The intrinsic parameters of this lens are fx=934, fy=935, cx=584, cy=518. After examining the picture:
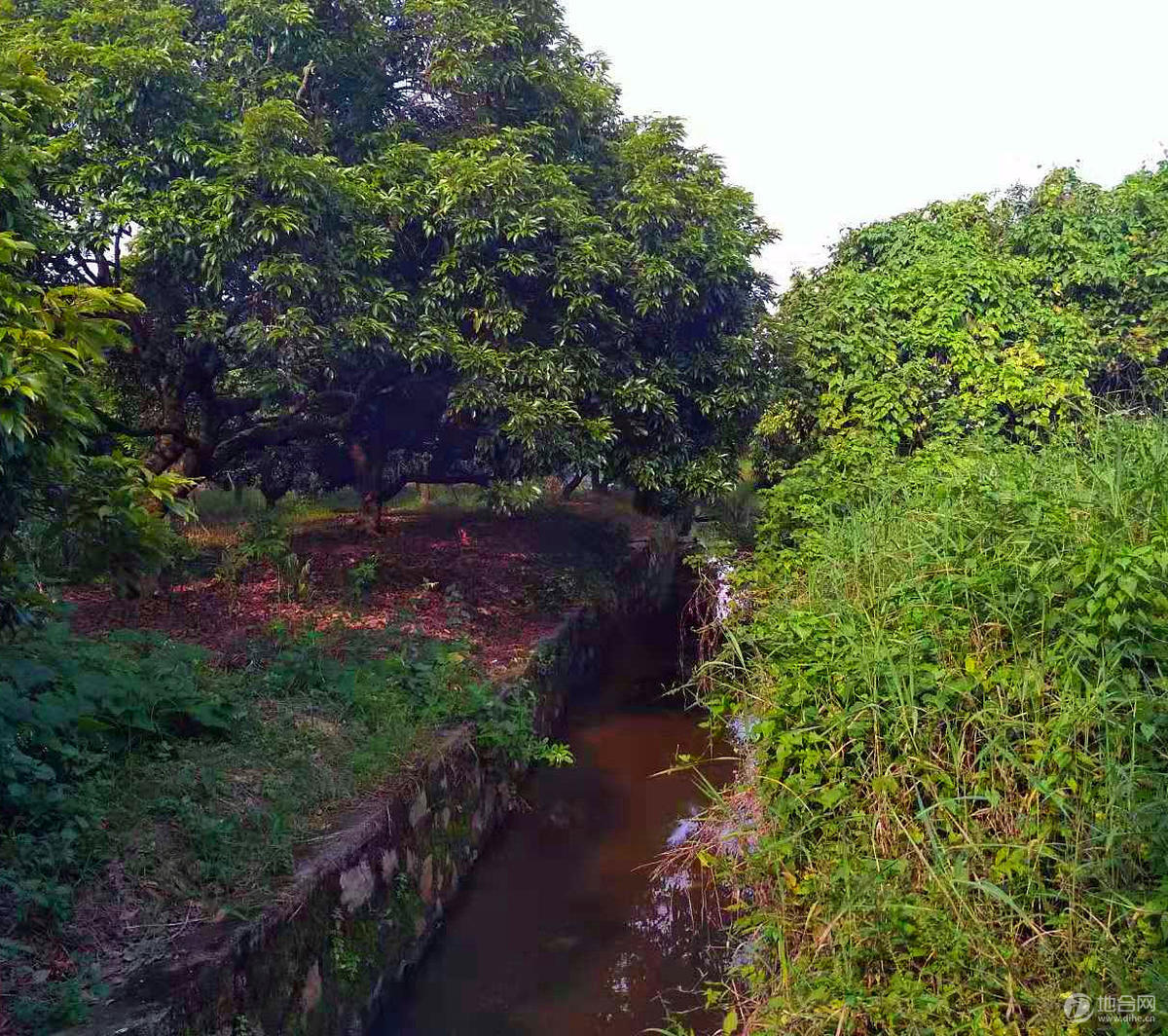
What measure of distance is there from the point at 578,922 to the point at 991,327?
7724mm

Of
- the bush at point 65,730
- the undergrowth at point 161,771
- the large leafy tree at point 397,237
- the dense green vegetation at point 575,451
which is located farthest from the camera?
the large leafy tree at point 397,237

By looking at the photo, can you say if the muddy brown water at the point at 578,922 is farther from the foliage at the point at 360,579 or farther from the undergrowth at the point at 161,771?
the foliage at the point at 360,579

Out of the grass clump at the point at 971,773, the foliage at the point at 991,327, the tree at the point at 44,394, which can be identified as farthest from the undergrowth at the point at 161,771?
the foliage at the point at 991,327

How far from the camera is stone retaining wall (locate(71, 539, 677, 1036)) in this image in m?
3.59

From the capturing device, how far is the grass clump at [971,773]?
3240mm

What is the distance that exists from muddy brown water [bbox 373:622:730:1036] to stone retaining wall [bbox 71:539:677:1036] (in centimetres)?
23

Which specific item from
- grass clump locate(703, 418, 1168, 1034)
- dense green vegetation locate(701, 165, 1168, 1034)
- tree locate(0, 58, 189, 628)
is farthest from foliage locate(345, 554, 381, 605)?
tree locate(0, 58, 189, 628)

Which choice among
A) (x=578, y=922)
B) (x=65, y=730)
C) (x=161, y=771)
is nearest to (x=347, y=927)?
(x=161, y=771)

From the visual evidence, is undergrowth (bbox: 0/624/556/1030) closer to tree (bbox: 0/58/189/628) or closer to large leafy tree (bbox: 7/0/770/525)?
tree (bbox: 0/58/189/628)

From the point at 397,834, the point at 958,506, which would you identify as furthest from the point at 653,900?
the point at 958,506

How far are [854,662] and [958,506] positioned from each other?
149 centimetres

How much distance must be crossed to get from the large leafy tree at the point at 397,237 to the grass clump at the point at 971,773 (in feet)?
15.0

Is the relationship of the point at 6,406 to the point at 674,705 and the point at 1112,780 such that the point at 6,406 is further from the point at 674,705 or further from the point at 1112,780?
the point at 674,705

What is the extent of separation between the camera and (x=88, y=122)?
7.68 metres
